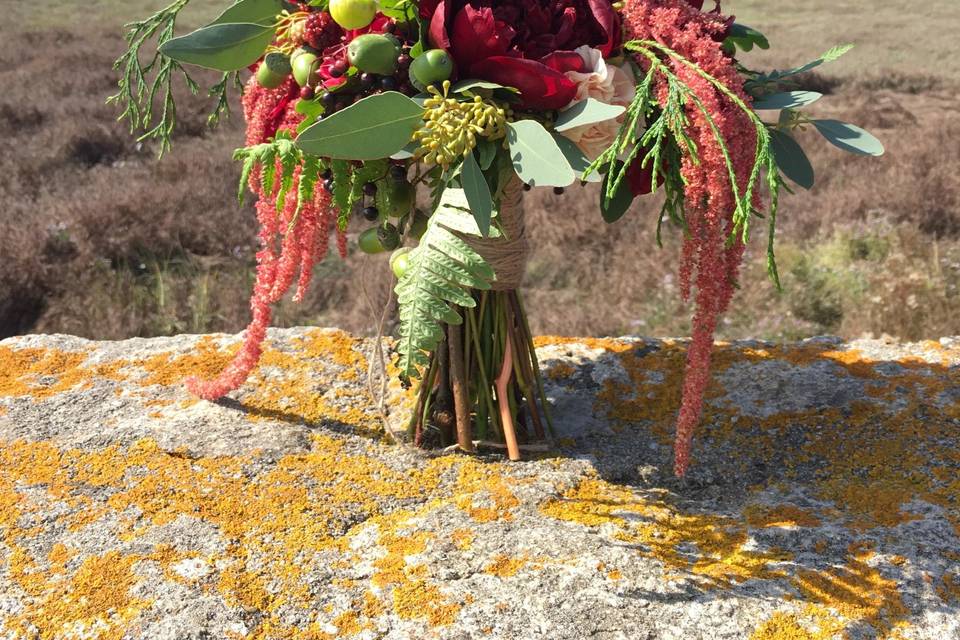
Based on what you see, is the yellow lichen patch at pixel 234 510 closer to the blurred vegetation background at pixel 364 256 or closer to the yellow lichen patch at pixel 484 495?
the yellow lichen patch at pixel 484 495

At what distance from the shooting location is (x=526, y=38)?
4.30 feet

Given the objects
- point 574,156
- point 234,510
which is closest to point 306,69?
point 574,156

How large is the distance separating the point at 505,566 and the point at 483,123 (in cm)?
70

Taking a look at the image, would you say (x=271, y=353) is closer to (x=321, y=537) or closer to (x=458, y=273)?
(x=321, y=537)

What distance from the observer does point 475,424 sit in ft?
5.82

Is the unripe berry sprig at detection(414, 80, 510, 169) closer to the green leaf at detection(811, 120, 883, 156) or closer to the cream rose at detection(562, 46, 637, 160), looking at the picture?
the cream rose at detection(562, 46, 637, 160)

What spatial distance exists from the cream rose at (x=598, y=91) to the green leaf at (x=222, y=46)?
525mm

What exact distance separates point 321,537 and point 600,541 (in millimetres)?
475

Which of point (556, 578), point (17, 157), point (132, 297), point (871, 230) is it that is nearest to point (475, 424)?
point (556, 578)

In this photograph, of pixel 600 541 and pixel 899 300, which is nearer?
pixel 600 541

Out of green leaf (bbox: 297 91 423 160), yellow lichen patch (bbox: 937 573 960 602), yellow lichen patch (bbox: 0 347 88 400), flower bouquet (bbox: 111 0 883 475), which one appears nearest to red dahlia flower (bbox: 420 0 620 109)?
flower bouquet (bbox: 111 0 883 475)

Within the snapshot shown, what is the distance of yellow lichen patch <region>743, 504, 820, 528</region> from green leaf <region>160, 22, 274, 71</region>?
118cm

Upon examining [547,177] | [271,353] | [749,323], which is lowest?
[749,323]

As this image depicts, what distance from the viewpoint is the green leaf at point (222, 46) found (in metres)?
1.29
